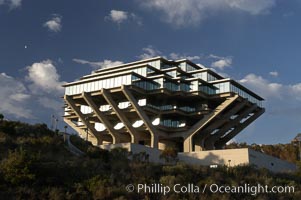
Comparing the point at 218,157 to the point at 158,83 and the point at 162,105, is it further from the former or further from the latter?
the point at 162,105

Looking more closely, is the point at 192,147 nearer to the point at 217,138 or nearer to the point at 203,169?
the point at 217,138

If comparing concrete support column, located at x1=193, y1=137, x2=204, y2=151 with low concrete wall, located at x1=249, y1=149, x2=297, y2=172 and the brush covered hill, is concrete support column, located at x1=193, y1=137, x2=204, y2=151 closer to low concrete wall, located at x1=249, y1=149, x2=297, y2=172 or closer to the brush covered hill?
low concrete wall, located at x1=249, y1=149, x2=297, y2=172

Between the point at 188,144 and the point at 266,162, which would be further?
the point at 188,144

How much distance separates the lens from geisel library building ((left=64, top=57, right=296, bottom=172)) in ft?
240

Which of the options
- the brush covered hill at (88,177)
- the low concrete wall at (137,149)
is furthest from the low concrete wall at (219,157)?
the brush covered hill at (88,177)

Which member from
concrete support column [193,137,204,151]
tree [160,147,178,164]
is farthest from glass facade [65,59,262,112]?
tree [160,147,178,164]

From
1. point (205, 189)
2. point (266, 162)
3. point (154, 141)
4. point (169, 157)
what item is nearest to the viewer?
point (205, 189)

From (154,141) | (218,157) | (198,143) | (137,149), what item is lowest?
(218,157)

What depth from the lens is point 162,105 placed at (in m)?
76.9

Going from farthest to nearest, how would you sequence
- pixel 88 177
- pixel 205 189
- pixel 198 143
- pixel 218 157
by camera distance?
1. pixel 198 143
2. pixel 218 157
3. pixel 205 189
4. pixel 88 177

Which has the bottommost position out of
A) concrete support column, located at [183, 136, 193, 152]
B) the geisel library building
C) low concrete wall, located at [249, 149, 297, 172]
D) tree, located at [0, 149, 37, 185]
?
tree, located at [0, 149, 37, 185]

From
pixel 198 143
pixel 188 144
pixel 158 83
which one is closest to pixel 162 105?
pixel 158 83

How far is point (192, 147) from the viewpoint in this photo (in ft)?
249

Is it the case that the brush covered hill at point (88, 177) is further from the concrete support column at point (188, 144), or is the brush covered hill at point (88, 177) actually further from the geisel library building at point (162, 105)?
the concrete support column at point (188, 144)
